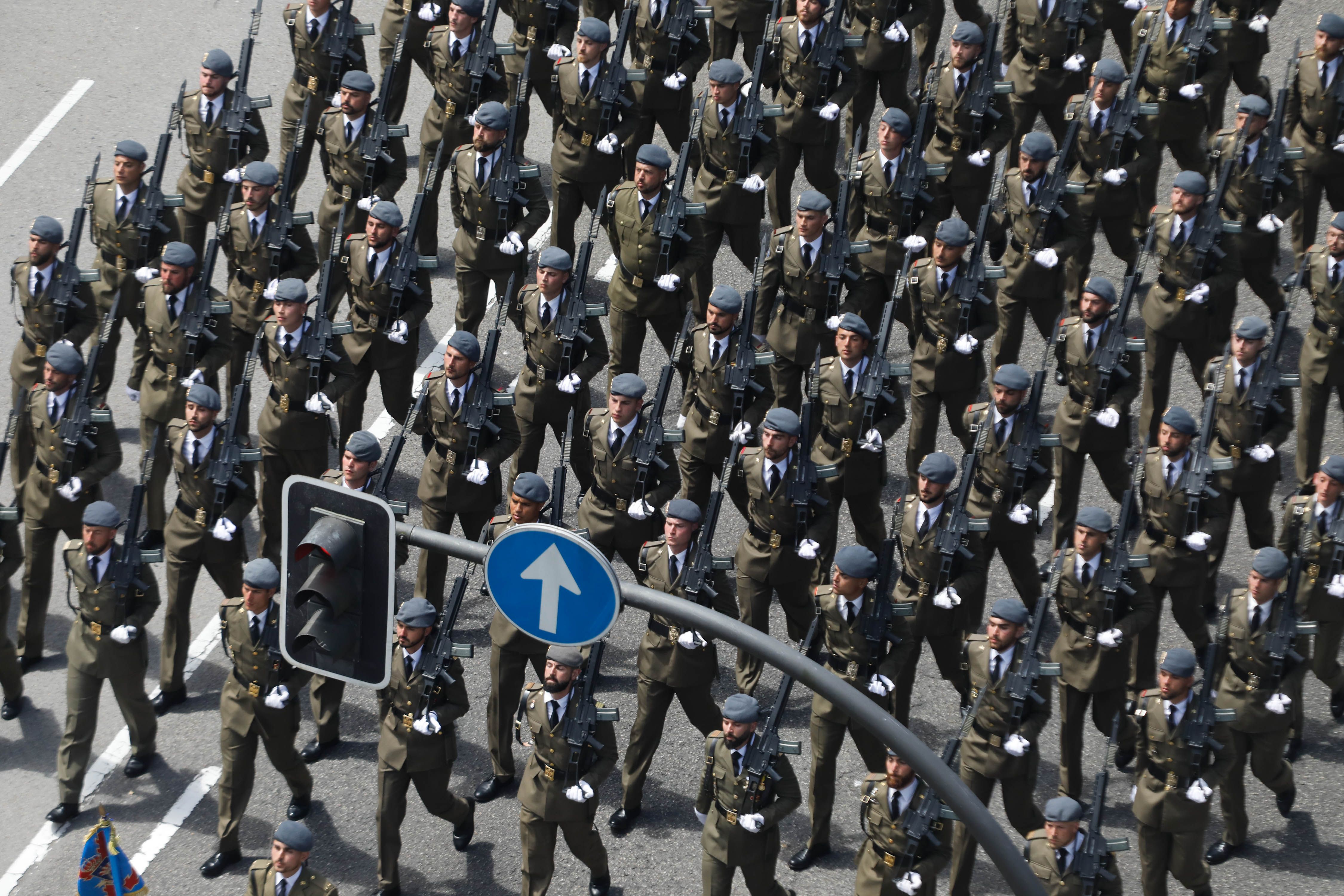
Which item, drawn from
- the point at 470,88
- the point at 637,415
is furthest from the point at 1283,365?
the point at 470,88

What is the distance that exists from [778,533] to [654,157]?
3.31 m

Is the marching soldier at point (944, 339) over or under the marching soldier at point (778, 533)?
over

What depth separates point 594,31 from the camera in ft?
59.8

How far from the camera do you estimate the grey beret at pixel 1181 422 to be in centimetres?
→ 1532

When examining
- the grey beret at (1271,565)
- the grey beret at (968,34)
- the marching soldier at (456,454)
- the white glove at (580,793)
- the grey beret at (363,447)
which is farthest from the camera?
the grey beret at (968,34)

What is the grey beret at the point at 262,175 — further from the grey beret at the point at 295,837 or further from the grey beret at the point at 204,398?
the grey beret at the point at 295,837

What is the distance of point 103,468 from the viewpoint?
16734 millimetres

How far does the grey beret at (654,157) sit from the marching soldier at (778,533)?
2.45 meters

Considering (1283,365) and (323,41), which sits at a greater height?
(323,41)

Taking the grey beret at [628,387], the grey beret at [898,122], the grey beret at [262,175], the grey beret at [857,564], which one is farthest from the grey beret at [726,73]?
the grey beret at [857,564]

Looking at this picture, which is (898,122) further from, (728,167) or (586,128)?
(586,128)

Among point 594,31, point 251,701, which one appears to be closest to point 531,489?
point 251,701

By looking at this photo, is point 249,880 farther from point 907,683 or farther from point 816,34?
point 816,34

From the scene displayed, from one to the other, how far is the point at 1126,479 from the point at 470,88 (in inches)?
256
